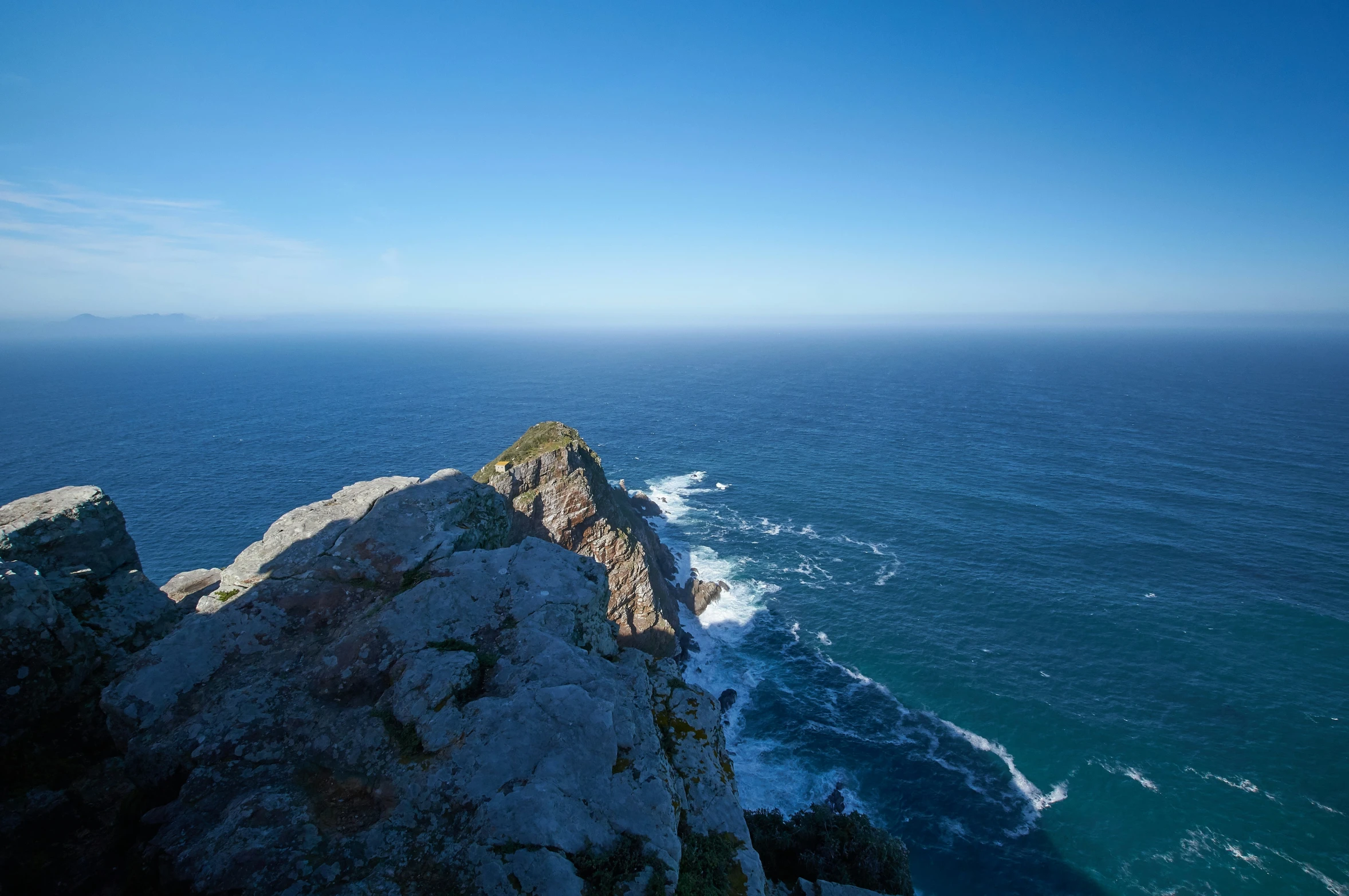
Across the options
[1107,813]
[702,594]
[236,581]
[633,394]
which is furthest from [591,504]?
[633,394]

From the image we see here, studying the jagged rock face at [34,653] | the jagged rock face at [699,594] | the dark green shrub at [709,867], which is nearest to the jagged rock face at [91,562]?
the jagged rock face at [34,653]

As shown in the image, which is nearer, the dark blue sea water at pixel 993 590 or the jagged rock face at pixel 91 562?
the jagged rock face at pixel 91 562

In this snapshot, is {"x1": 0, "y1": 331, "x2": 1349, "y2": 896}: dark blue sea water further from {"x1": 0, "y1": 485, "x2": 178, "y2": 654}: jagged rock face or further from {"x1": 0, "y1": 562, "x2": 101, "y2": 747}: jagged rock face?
{"x1": 0, "y1": 562, "x2": 101, "y2": 747}: jagged rock face

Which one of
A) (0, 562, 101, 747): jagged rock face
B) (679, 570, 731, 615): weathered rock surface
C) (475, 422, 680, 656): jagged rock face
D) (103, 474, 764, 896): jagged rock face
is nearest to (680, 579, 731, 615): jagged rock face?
(679, 570, 731, 615): weathered rock surface

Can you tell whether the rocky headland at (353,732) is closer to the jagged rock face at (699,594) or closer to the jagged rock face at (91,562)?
the jagged rock face at (91,562)

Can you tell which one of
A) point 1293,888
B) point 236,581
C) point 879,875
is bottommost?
point 1293,888

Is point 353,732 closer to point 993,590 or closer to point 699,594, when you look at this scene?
point 699,594

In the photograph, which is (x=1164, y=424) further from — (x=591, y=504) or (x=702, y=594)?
(x=591, y=504)
